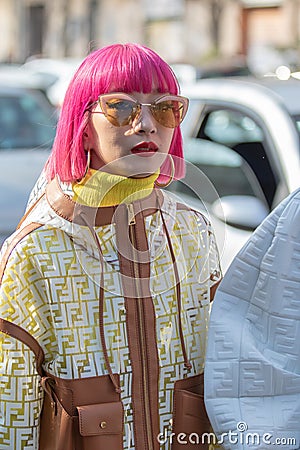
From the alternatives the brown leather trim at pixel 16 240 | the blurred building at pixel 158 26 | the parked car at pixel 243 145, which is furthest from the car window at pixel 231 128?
the blurred building at pixel 158 26

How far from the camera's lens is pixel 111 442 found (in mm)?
2039

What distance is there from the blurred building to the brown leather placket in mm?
19562

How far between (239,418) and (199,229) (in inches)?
18.0

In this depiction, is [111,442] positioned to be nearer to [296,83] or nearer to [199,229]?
[199,229]

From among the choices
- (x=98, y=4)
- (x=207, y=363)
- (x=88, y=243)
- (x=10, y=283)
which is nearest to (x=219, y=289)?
(x=207, y=363)

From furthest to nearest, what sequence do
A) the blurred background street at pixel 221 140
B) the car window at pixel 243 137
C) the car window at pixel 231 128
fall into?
the car window at pixel 231 128
the car window at pixel 243 137
the blurred background street at pixel 221 140

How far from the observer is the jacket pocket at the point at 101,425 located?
6.59 ft

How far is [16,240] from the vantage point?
6.73 ft

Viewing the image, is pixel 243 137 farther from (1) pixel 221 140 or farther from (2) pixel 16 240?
(2) pixel 16 240

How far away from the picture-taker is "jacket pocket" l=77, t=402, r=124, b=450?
201 centimetres

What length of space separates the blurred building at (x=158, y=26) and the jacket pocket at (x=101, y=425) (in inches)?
776

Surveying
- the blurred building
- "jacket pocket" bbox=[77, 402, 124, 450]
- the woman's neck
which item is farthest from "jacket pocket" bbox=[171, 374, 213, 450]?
the blurred building

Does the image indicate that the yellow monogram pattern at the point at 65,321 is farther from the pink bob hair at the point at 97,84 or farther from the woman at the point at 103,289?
the pink bob hair at the point at 97,84

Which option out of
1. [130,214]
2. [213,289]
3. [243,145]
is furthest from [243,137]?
[130,214]
